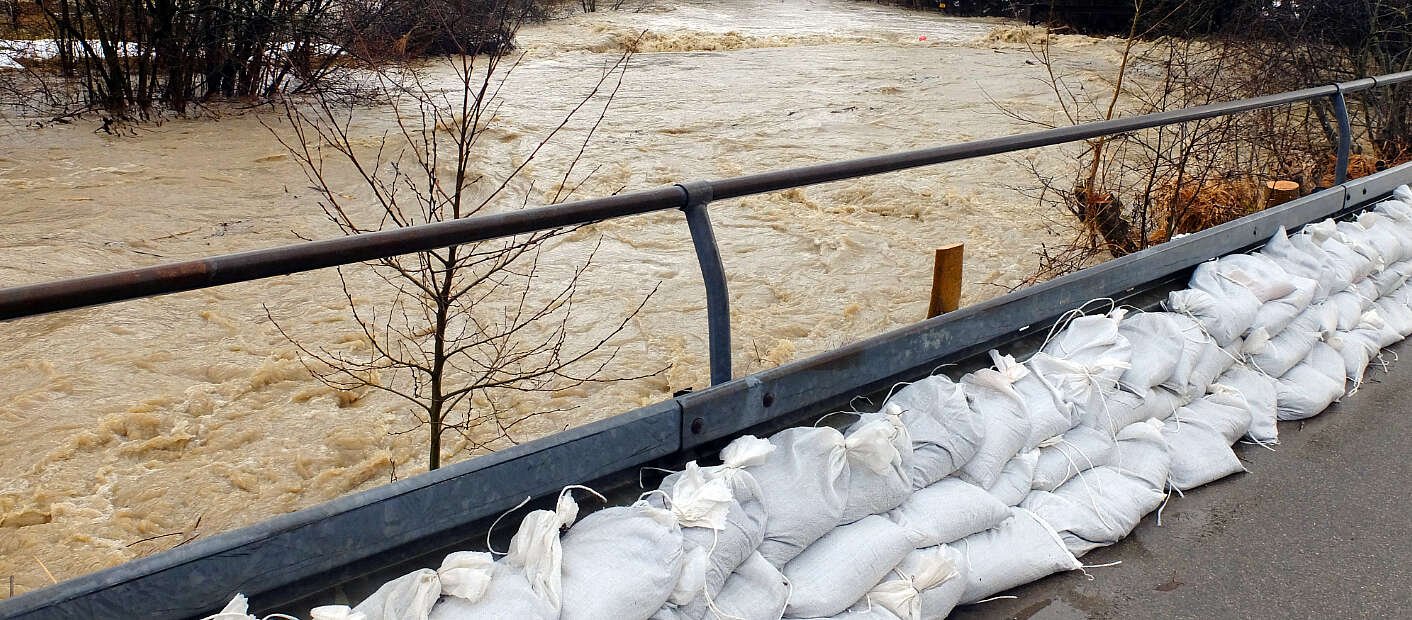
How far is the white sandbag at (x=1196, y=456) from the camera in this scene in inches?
109

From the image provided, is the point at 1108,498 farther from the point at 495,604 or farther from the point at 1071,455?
the point at 495,604

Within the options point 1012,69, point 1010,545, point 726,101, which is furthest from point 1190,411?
point 1012,69

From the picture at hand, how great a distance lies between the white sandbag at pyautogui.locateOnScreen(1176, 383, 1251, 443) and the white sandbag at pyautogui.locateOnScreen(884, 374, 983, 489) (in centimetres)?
87

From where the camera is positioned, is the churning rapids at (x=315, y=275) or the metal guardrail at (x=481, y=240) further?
the churning rapids at (x=315, y=275)

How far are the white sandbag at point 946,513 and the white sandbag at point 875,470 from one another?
0.04 meters

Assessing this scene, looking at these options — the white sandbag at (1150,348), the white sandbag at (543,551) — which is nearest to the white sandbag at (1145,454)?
the white sandbag at (1150,348)

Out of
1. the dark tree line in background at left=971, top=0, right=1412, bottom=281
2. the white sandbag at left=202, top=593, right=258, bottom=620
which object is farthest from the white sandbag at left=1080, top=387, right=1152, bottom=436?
the dark tree line in background at left=971, top=0, right=1412, bottom=281

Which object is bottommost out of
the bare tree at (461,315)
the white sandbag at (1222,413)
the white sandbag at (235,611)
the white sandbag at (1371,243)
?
the bare tree at (461,315)

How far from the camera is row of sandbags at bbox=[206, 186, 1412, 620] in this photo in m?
1.80

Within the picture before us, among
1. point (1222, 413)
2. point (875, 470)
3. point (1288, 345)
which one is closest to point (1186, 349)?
point (1222, 413)

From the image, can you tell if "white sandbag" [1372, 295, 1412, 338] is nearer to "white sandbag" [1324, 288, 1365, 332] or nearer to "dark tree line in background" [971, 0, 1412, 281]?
"white sandbag" [1324, 288, 1365, 332]

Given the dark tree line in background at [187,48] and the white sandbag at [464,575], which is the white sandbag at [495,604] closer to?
the white sandbag at [464,575]

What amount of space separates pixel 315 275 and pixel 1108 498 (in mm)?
7500

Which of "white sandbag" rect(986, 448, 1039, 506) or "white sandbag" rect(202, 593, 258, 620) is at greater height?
"white sandbag" rect(202, 593, 258, 620)
